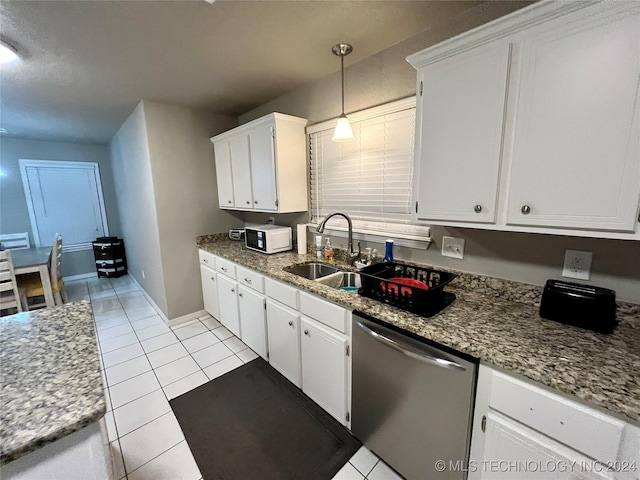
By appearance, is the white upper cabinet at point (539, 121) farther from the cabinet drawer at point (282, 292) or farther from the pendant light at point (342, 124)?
the cabinet drawer at point (282, 292)

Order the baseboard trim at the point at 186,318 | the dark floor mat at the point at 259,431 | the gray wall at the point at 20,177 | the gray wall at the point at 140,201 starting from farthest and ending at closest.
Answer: the gray wall at the point at 20,177 → the baseboard trim at the point at 186,318 → the gray wall at the point at 140,201 → the dark floor mat at the point at 259,431

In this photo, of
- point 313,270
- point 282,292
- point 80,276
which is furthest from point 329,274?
point 80,276

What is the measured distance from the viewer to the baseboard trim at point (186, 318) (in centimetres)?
309

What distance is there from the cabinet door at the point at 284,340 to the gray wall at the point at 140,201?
164cm

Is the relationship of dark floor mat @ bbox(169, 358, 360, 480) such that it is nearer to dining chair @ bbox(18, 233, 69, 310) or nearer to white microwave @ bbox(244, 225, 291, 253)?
white microwave @ bbox(244, 225, 291, 253)

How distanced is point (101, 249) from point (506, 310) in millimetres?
5945

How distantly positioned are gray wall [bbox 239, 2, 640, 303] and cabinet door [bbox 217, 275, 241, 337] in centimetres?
114

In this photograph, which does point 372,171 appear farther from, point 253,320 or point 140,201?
point 140,201

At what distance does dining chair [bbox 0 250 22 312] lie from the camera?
2621 millimetres

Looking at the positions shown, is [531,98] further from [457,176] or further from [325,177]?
[325,177]

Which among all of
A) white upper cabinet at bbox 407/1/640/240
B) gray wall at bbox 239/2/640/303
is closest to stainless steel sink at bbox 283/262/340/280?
gray wall at bbox 239/2/640/303

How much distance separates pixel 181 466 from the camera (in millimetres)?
1503

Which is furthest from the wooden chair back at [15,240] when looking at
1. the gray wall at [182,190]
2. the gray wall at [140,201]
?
the gray wall at [182,190]

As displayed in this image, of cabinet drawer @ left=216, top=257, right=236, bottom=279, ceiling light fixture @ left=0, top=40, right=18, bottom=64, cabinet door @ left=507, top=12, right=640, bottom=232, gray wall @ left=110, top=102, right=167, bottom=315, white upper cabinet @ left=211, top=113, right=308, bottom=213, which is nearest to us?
cabinet door @ left=507, top=12, right=640, bottom=232
